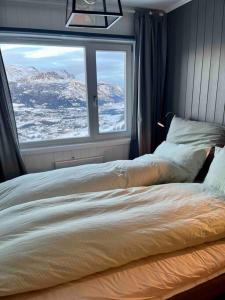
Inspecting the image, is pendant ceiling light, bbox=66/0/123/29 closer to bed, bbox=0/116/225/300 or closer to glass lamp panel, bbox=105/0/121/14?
glass lamp panel, bbox=105/0/121/14

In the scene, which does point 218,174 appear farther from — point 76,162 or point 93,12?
point 76,162

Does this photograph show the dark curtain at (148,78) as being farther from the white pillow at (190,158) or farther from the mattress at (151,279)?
the mattress at (151,279)

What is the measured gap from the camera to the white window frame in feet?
8.25

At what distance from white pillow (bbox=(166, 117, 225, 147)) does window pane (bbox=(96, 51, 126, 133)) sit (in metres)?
0.82

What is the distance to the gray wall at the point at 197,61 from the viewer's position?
7.00 feet

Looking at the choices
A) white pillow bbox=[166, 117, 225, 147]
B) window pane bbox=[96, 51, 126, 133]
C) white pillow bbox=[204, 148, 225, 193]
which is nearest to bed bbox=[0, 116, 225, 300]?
white pillow bbox=[204, 148, 225, 193]

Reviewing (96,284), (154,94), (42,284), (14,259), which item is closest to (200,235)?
(96,284)

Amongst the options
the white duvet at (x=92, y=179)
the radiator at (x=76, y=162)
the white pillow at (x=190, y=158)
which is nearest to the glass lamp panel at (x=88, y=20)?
the white duvet at (x=92, y=179)

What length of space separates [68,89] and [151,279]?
7.37 ft

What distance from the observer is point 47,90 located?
2635 mm

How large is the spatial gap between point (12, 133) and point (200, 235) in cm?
201

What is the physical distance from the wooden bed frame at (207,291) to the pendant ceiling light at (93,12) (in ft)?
4.83

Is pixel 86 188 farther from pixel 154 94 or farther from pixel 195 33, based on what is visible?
pixel 195 33

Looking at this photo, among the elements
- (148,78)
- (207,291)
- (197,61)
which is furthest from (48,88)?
(207,291)
